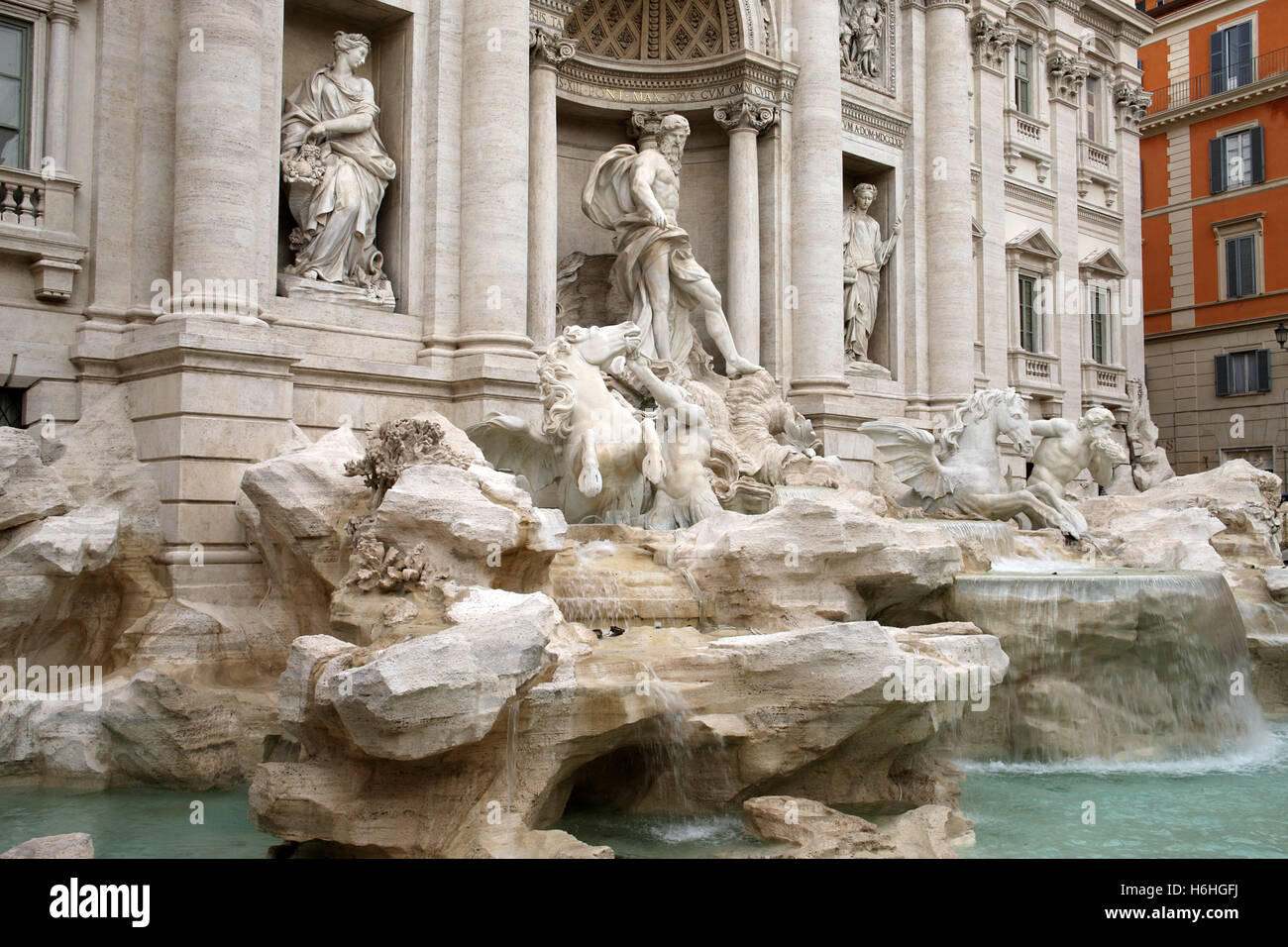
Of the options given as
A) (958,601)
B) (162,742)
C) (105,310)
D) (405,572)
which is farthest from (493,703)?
(105,310)

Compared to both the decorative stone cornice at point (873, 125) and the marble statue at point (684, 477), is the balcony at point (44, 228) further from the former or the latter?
the decorative stone cornice at point (873, 125)

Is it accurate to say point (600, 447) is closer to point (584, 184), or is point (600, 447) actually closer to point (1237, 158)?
point (584, 184)

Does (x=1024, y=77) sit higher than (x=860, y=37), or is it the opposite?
(x=1024, y=77)

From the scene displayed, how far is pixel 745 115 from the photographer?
50.5ft

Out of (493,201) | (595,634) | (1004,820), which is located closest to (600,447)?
(595,634)

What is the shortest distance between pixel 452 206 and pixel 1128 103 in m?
16.5

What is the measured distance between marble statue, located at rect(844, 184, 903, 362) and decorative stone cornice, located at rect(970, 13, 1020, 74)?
12.4 feet

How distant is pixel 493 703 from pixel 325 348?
21.3 ft

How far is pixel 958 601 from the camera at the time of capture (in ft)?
29.6

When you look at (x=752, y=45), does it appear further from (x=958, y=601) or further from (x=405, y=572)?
(x=405, y=572)

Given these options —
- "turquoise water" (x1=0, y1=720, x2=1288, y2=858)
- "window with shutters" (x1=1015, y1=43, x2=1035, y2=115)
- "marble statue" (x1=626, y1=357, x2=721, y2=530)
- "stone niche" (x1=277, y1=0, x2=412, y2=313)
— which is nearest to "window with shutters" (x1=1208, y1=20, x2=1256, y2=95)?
"window with shutters" (x1=1015, y1=43, x2=1035, y2=115)

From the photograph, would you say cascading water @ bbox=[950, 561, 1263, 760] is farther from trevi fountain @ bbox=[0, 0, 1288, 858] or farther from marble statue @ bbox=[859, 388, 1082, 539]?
marble statue @ bbox=[859, 388, 1082, 539]

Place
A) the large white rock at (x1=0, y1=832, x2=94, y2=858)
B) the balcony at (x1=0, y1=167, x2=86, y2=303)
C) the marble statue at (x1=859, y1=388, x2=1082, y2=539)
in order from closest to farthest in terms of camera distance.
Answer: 1. the large white rock at (x1=0, y1=832, x2=94, y2=858)
2. the balcony at (x1=0, y1=167, x2=86, y2=303)
3. the marble statue at (x1=859, y1=388, x2=1082, y2=539)

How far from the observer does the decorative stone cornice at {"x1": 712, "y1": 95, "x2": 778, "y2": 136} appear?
15.4 metres
